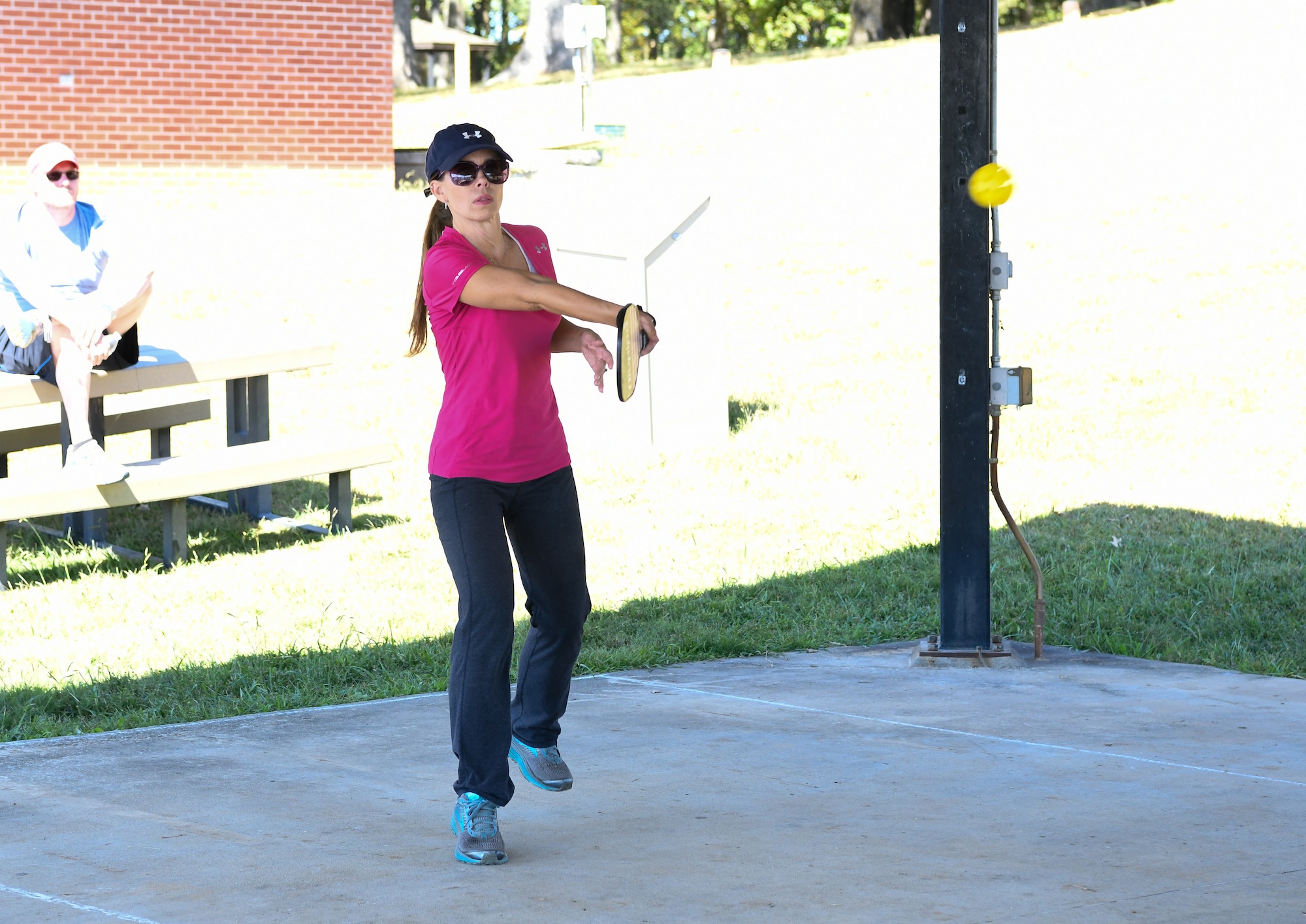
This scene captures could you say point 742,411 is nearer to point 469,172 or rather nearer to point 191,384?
point 191,384

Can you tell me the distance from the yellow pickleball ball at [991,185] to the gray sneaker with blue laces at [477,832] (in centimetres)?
322

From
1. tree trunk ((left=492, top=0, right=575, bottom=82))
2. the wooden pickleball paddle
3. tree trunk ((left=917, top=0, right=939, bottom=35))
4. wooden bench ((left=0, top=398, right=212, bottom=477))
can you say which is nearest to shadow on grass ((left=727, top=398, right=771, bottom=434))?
wooden bench ((left=0, top=398, right=212, bottom=477))

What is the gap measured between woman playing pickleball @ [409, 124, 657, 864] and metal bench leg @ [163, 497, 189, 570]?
15.3ft

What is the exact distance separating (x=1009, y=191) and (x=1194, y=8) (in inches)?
1057

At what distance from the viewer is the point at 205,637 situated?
24.2 feet

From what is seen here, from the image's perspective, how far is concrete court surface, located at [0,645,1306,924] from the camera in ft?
13.1

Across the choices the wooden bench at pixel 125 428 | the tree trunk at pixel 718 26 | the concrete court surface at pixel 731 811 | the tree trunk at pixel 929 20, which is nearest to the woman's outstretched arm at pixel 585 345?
the concrete court surface at pixel 731 811

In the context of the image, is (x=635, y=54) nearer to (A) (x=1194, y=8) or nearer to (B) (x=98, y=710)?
(A) (x=1194, y=8)

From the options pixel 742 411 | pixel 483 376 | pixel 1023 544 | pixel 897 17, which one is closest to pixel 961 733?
pixel 1023 544

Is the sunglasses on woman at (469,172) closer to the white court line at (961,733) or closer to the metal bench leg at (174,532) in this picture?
the white court line at (961,733)

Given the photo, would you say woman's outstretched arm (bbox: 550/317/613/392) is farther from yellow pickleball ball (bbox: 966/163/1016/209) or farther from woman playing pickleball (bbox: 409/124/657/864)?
yellow pickleball ball (bbox: 966/163/1016/209)

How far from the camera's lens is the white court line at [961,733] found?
511 cm

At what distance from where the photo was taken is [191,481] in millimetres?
8570

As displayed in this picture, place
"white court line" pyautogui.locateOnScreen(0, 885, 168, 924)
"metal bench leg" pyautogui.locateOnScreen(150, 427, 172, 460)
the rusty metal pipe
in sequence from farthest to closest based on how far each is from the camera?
1. "metal bench leg" pyautogui.locateOnScreen(150, 427, 172, 460)
2. the rusty metal pipe
3. "white court line" pyautogui.locateOnScreen(0, 885, 168, 924)
